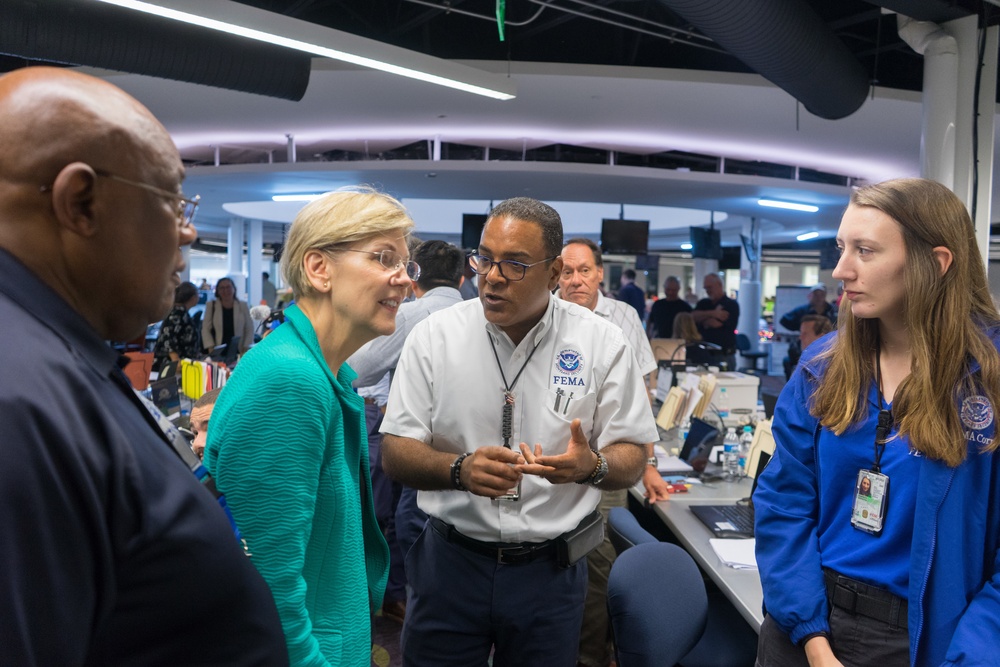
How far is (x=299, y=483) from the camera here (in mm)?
1201

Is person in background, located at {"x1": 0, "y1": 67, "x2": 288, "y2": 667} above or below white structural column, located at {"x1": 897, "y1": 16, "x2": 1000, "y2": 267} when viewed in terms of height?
below

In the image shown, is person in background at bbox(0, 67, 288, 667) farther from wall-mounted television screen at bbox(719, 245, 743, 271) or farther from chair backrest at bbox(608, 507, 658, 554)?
wall-mounted television screen at bbox(719, 245, 743, 271)

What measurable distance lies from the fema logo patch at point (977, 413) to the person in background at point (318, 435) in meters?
1.20

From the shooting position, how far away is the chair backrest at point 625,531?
226 cm

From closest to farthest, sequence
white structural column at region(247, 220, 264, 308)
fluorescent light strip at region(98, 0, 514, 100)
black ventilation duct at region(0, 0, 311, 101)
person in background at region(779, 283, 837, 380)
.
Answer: fluorescent light strip at region(98, 0, 514, 100), black ventilation duct at region(0, 0, 311, 101), person in background at region(779, 283, 837, 380), white structural column at region(247, 220, 264, 308)

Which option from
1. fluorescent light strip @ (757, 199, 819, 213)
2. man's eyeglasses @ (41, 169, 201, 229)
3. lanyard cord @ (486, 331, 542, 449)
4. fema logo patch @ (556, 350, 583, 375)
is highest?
fluorescent light strip @ (757, 199, 819, 213)

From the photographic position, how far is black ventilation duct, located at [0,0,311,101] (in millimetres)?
4516

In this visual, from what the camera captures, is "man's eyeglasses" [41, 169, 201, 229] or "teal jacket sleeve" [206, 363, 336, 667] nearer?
"man's eyeglasses" [41, 169, 201, 229]

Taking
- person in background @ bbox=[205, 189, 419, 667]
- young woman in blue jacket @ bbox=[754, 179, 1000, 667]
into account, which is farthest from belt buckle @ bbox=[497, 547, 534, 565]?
young woman in blue jacket @ bbox=[754, 179, 1000, 667]

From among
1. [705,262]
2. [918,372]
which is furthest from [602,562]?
[705,262]

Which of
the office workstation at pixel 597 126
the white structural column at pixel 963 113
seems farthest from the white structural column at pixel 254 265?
the white structural column at pixel 963 113

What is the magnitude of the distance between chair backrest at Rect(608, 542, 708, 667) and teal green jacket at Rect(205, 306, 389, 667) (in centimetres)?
62

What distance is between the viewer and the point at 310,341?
1374mm

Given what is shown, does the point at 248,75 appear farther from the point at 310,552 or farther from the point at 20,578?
the point at 20,578
